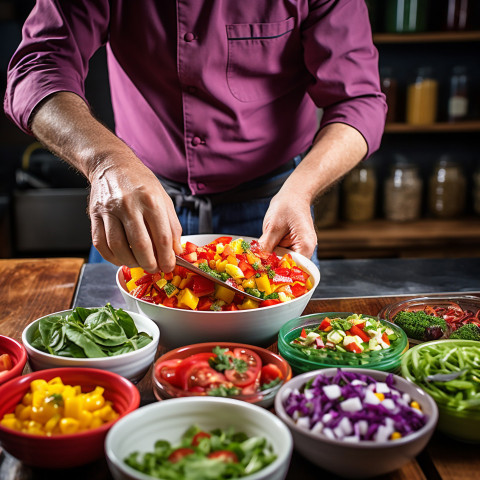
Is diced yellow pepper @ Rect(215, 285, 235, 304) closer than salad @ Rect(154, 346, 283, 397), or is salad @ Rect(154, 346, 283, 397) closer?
salad @ Rect(154, 346, 283, 397)

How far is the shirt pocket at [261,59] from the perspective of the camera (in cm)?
172

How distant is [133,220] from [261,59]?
88cm

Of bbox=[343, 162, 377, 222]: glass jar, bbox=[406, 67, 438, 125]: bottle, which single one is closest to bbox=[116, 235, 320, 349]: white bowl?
bbox=[343, 162, 377, 222]: glass jar

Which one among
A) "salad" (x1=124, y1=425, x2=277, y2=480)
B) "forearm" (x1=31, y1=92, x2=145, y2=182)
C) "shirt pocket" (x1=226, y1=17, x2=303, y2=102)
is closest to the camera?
"salad" (x1=124, y1=425, x2=277, y2=480)

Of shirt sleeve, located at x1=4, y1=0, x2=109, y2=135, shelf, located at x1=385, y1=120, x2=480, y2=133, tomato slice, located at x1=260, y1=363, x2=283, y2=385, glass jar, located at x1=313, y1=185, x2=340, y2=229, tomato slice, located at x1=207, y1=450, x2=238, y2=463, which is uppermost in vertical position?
shirt sleeve, located at x1=4, y1=0, x2=109, y2=135

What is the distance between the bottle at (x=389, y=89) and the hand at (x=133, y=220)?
2574 mm

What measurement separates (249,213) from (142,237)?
83 centimetres

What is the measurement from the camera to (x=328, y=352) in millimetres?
1037

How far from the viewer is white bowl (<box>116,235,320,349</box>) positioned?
A: 3.66 feet

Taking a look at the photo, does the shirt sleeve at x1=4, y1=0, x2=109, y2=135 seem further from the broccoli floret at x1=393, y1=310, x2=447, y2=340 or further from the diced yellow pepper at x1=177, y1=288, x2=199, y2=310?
the broccoli floret at x1=393, y1=310, x2=447, y2=340

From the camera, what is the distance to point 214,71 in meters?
1.72

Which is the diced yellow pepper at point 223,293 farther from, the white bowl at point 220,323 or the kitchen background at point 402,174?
the kitchen background at point 402,174

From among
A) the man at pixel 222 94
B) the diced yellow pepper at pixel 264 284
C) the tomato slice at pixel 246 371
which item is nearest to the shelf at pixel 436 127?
the man at pixel 222 94

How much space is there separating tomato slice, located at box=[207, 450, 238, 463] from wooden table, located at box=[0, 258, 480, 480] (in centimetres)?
13
